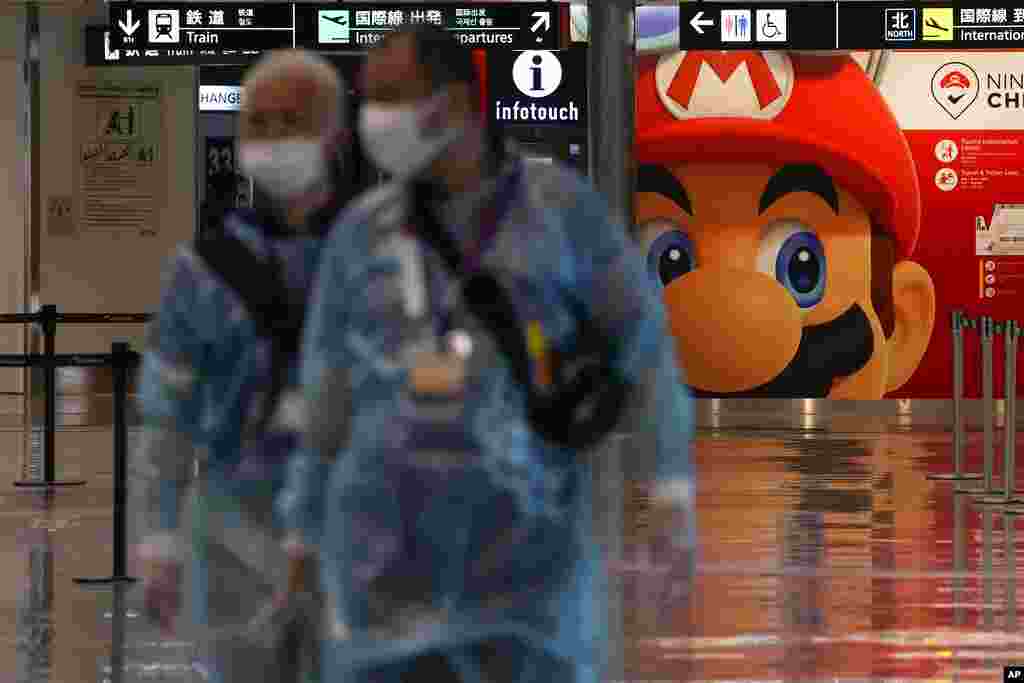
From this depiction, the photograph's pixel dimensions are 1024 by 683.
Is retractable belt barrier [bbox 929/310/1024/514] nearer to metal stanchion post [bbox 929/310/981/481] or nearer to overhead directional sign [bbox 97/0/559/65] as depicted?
metal stanchion post [bbox 929/310/981/481]

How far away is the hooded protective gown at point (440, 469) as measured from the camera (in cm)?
331

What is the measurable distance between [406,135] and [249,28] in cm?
1464

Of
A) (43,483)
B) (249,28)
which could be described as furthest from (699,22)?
(43,483)

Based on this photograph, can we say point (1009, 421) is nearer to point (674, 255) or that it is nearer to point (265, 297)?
point (674, 255)

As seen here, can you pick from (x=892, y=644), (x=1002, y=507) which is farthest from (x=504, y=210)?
(x=1002, y=507)

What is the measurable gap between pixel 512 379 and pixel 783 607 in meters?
5.55

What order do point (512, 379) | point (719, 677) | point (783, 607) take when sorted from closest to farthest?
point (512, 379) → point (719, 677) → point (783, 607)

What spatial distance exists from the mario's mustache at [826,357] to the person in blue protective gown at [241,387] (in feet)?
54.4

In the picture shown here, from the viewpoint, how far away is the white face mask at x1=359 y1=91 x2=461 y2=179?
3430 mm

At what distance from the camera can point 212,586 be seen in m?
4.20

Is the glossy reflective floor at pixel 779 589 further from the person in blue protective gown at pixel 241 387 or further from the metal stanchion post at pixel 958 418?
the person in blue protective gown at pixel 241 387

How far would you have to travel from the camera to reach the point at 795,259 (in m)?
20.5

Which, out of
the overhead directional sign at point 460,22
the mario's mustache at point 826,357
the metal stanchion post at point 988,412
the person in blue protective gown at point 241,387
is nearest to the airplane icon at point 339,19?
the overhead directional sign at point 460,22

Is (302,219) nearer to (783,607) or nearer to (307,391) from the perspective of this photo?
(307,391)
